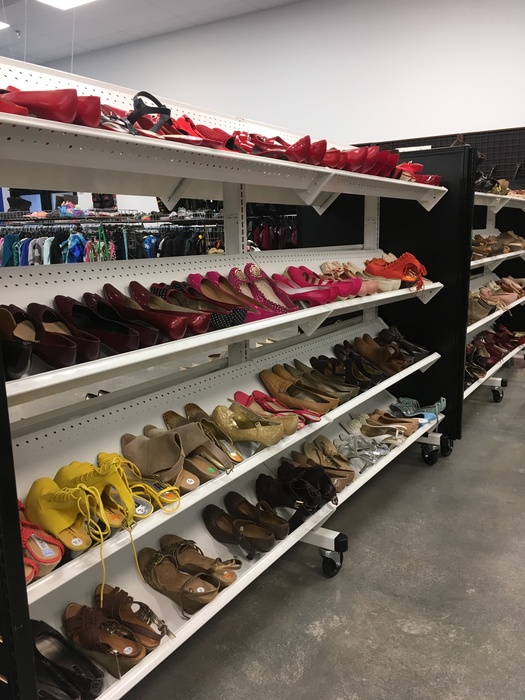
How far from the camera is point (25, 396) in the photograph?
1.41m

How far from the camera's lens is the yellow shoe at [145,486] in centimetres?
181

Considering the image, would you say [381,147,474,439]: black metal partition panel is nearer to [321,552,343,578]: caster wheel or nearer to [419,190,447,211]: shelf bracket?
[419,190,447,211]: shelf bracket

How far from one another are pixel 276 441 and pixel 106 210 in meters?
6.74

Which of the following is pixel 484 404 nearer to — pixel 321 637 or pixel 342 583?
pixel 342 583

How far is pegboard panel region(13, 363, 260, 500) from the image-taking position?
72.9 inches

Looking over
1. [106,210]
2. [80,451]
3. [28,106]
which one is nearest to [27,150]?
[28,106]

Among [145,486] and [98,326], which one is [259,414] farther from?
[98,326]

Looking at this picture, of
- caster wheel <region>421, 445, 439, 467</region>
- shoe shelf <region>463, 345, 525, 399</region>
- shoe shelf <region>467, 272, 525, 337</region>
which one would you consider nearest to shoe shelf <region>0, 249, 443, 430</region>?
caster wheel <region>421, 445, 439, 467</region>

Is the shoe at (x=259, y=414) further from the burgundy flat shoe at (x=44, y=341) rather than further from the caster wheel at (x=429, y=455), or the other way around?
the caster wheel at (x=429, y=455)

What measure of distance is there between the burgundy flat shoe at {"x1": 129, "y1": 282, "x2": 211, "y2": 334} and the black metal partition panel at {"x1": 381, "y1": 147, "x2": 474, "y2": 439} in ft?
7.92

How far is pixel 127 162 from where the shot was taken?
5.75 ft

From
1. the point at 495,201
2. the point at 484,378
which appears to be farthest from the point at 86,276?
the point at 495,201

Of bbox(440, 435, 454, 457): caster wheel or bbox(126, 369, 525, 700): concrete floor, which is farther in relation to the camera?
bbox(440, 435, 454, 457): caster wheel

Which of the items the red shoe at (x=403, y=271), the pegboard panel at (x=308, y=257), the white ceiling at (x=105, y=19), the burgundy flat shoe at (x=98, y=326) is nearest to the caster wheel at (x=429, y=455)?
the red shoe at (x=403, y=271)
